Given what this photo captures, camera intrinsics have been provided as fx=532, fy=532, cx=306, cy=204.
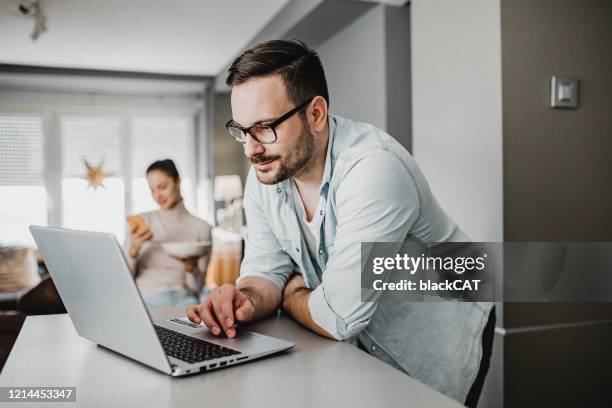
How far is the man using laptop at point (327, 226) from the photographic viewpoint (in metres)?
1.07

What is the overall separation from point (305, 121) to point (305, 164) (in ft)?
0.34

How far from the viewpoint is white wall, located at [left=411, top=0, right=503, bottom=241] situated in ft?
6.84

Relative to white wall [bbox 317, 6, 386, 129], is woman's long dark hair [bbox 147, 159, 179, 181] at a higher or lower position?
lower

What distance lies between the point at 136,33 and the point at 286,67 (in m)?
4.08

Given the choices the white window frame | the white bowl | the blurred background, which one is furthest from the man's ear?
the white window frame

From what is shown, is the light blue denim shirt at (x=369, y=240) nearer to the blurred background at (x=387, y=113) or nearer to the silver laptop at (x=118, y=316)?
the silver laptop at (x=118, y=316)

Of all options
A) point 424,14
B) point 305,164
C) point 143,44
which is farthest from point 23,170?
point 305,164

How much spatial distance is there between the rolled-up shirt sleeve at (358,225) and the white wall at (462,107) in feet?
3.56

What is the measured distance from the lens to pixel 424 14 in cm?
249

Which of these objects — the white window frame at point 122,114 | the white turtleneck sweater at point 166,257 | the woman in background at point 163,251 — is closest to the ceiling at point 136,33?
the white window frame at point 122,114

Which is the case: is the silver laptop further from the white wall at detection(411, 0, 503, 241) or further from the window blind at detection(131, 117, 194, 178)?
the window blind at detection(131, 117, 194, 178)

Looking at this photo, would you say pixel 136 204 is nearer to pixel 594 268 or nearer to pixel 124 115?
pixel 124 115

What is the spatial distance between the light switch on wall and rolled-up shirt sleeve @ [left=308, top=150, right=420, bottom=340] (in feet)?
4.17

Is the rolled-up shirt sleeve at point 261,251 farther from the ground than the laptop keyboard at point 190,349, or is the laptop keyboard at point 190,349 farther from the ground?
the rolled-up shirt sleeve at point 261,251
